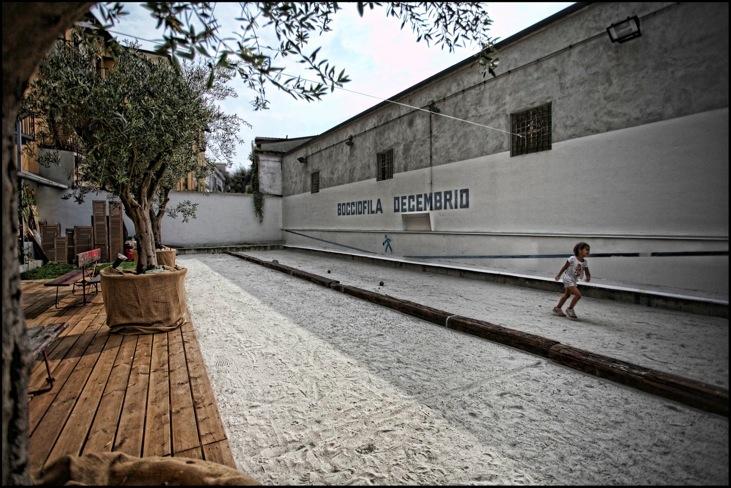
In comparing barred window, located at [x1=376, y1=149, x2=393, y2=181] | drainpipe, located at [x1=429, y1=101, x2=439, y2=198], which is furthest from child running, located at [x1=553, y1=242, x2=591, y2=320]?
barred window, located at [x1=376, y1=149, x2=393, y2=181]

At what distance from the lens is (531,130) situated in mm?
8844

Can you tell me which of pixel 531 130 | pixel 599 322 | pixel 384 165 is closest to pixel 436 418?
pixel 599 322

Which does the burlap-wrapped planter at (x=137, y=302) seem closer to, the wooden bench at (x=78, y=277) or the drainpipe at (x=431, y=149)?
the wooden bench at (x=78, y=277)

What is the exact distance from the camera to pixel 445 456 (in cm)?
245

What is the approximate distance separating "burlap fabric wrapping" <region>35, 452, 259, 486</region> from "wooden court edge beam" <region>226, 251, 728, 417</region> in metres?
2.49

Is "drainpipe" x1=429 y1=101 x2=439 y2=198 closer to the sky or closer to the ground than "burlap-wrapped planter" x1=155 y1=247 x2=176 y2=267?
closer to the sky

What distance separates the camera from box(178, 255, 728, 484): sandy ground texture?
7.51 feet

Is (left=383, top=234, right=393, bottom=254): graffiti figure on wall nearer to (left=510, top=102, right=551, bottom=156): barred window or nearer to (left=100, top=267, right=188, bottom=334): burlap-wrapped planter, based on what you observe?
(left=510, top=102, right=551, bottom=156): barred window

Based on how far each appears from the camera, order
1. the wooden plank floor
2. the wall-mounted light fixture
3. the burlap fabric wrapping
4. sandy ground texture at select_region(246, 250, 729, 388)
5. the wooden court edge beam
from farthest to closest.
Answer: sandy ground texture at select_region(246, 250, 729, 388) < the wooden court edge beam < the wooden plank floor < the burlap fabric wrapping < the wall-mounted light fixture

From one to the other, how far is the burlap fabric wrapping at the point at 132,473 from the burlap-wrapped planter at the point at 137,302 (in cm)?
330

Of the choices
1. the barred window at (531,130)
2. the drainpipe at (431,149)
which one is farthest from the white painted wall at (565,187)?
the barred window at (531,130)

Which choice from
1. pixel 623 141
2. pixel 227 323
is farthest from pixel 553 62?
pixel 227 323

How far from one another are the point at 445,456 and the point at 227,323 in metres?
4.19

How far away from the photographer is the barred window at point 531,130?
8.54 m
